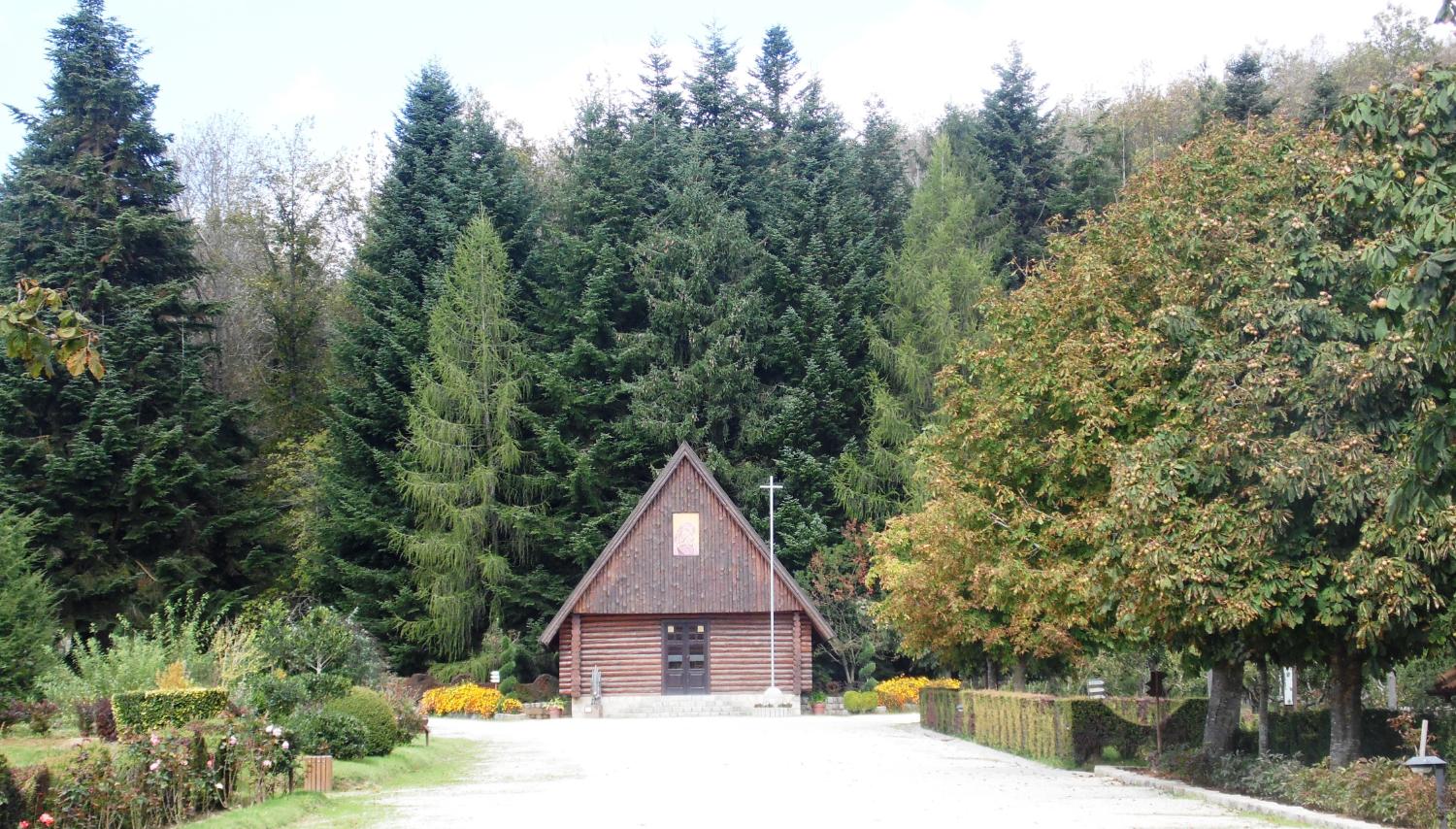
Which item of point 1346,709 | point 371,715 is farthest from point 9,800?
point 1346,709

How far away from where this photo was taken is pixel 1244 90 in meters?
49.4

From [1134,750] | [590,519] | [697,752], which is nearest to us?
[1134,750]

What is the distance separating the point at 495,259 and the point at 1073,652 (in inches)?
1211

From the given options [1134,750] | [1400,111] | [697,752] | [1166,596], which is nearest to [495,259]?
[697,752]

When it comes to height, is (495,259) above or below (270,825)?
above

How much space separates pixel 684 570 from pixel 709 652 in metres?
→ 2.93

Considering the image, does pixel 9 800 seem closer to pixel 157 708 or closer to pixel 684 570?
pixel 157 708

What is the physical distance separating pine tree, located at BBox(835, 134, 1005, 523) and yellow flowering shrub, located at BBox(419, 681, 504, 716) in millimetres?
14969

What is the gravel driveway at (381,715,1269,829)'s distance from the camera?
1478cm

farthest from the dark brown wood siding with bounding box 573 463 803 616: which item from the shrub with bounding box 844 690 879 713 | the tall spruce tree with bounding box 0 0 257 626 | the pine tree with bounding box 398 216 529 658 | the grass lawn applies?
the grass lawn

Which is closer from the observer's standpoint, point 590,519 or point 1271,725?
point 1271,725

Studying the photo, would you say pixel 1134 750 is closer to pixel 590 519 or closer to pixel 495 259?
Result: pixel 590 519

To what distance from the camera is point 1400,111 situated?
11398 mm

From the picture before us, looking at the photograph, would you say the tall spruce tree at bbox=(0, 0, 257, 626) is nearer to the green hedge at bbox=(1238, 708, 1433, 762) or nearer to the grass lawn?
the grass lawn
